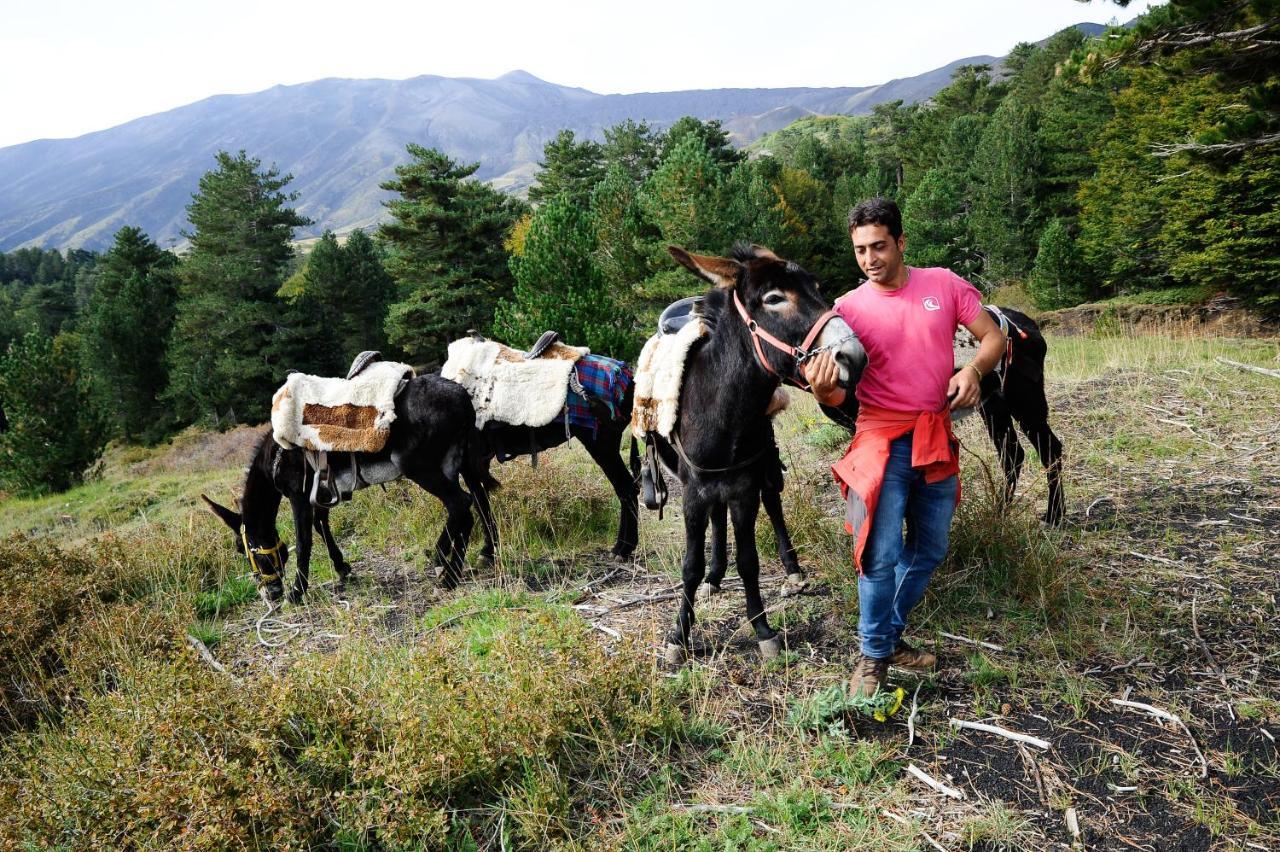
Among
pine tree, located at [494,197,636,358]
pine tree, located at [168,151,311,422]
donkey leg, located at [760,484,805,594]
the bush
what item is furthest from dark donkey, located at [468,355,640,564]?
pine tree, located at [168,151,311,422]

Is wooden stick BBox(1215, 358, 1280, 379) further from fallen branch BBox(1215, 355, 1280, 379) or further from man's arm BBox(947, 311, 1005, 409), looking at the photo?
man's arm BBox(947, 311, 1005, 409)

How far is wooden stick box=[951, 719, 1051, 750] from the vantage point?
2.83 meters

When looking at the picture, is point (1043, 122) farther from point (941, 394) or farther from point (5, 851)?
point (5, 851)

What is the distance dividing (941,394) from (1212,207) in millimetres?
21619

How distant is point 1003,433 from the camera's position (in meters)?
5.18

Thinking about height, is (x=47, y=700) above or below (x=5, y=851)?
below

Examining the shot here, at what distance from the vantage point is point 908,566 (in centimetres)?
311

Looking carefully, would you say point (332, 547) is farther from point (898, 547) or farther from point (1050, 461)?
point (1050, 461)

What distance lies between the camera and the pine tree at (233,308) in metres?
30.4

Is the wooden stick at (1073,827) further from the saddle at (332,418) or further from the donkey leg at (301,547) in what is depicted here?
the donkey leg at (301,547)

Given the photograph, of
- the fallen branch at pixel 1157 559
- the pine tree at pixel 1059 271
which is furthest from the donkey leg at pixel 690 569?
the pine tree at pixel 1059 271

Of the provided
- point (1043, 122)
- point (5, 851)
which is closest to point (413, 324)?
→ point (5, 851)

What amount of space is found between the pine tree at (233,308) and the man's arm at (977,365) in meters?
33.5

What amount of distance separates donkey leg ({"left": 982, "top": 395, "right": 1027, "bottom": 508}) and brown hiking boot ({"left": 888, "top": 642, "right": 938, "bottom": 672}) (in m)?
2.24
